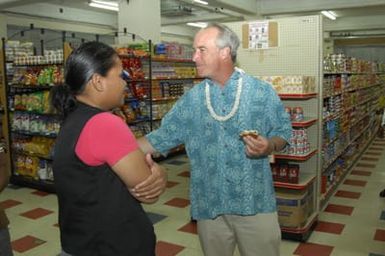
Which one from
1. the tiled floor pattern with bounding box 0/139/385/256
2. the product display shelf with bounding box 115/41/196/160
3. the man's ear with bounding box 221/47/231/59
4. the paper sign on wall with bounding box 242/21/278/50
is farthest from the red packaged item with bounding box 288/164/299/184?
the product display shelf with bounding box 115/41/196/160

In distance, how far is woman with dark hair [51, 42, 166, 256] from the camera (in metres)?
1.36

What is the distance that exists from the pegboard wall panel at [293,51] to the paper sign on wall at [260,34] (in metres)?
0.04

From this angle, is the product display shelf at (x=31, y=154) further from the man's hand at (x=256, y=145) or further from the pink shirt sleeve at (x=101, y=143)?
the pink shirt sleeve at (x=101, y=143)

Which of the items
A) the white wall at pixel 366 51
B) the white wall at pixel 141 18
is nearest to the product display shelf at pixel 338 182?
the white wall at pixel 141 18

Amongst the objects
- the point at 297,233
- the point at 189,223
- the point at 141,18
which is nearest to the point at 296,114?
the point at 297,233

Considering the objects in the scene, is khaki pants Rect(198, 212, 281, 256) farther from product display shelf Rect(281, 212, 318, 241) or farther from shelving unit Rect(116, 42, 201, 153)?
shelving unit Rect(116, 42, 201, 153)

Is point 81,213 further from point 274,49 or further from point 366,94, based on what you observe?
point 366,94

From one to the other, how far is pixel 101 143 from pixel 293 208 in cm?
297

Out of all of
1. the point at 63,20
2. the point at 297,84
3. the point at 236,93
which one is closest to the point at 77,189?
the point at 236,93

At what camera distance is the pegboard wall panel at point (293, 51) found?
3.98m

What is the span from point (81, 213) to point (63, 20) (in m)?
12.5

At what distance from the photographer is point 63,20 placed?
1273cm

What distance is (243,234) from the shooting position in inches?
79.2

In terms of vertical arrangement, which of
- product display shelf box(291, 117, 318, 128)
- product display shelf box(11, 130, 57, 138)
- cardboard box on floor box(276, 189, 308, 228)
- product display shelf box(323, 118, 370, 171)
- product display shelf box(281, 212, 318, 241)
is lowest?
product display shelf box(281, 212, 318, 241)
